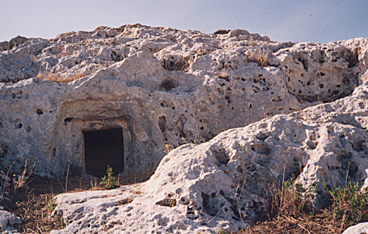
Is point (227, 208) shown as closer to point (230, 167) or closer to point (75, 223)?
point (230, 167)

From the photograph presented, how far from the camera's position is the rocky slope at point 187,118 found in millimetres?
3672

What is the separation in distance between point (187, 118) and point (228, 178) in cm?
366

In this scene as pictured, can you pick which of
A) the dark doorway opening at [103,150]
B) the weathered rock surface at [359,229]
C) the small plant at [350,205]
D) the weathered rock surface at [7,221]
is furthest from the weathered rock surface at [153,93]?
the weathered rock surface at [359,229]

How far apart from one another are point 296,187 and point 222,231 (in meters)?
1.18

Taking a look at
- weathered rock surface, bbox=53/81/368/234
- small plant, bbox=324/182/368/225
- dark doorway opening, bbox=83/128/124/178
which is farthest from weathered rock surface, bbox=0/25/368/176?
small plant, bbox=324/182/368/225

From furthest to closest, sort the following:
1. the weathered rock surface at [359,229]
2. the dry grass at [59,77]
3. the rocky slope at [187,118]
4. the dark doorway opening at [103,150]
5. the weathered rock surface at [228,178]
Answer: the dark doorway opening at [103,150]
the dry grass at [59,77]
the rocky slope at [187,118]
the weathered rock surface at [228,178]
the weathered rock surface at [359,229]

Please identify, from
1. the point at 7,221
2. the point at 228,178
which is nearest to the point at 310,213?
the point at 228,178

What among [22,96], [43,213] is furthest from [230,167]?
[22,96]

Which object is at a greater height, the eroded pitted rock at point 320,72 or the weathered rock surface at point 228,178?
the eroded pitted rock at point 320,72

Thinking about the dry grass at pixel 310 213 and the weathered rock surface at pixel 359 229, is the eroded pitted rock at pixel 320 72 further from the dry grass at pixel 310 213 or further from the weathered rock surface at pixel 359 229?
the weathered rock surface at pixel 359 229

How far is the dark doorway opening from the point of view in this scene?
958 cm

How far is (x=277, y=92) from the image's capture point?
7824 millimetres

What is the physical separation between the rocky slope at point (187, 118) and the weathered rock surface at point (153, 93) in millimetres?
28

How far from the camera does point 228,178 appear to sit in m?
3.80
